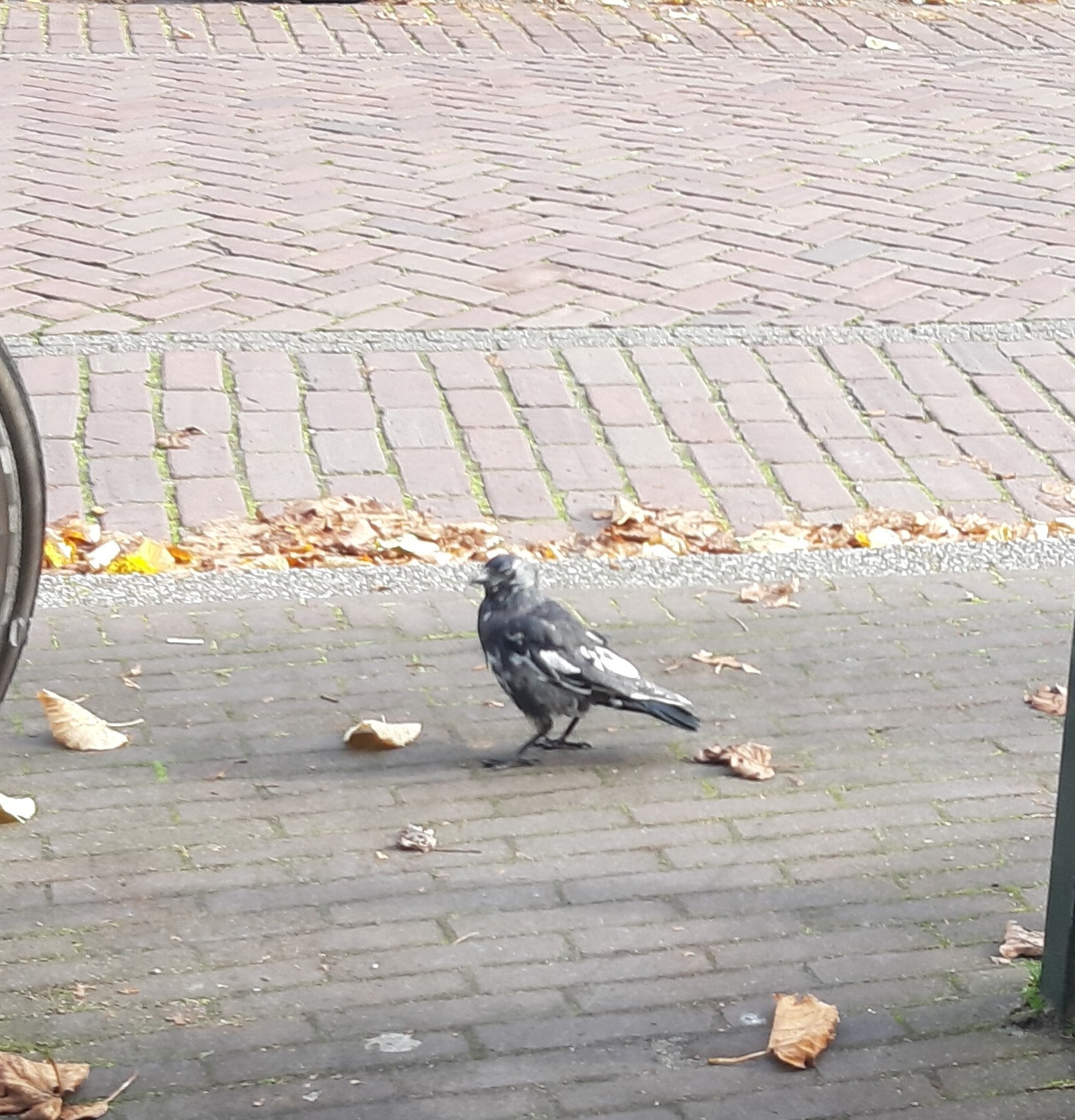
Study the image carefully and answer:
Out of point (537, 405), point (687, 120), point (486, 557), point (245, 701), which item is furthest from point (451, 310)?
point (687, 120)

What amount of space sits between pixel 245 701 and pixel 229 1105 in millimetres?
1519

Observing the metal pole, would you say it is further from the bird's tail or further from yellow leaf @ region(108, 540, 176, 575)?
yellow leaf @ region(108, 540, 176, 575)

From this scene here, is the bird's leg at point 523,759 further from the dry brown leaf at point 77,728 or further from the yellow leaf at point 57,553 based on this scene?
the yellow leaf at point 57,553

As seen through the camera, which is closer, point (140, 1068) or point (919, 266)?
point (140, 1068)

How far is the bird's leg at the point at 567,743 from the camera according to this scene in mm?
3867

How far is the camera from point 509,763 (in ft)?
12.5

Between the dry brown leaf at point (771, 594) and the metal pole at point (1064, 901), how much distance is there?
1.90 m

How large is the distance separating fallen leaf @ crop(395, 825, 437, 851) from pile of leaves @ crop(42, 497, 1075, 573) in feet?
4.76

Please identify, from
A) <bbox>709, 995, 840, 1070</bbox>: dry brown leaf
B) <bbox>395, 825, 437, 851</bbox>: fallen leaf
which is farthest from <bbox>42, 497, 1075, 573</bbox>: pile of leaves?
<bbox>709, 995, 840, 1070</bbox>: dry brown leaf

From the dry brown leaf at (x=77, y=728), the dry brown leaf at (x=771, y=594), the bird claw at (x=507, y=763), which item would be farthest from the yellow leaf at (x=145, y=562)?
the dry brown leaf at (x=771, y=594)

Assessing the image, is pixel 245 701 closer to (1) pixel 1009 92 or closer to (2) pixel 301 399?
(2) pixel 301 399

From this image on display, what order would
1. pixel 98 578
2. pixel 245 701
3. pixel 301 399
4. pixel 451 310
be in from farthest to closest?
pixel 451 310
pixel 301 399
pixel 98 578
pixel 245 701

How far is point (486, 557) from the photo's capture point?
192 inches

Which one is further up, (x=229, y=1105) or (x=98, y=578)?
(x=229, y=1105)
